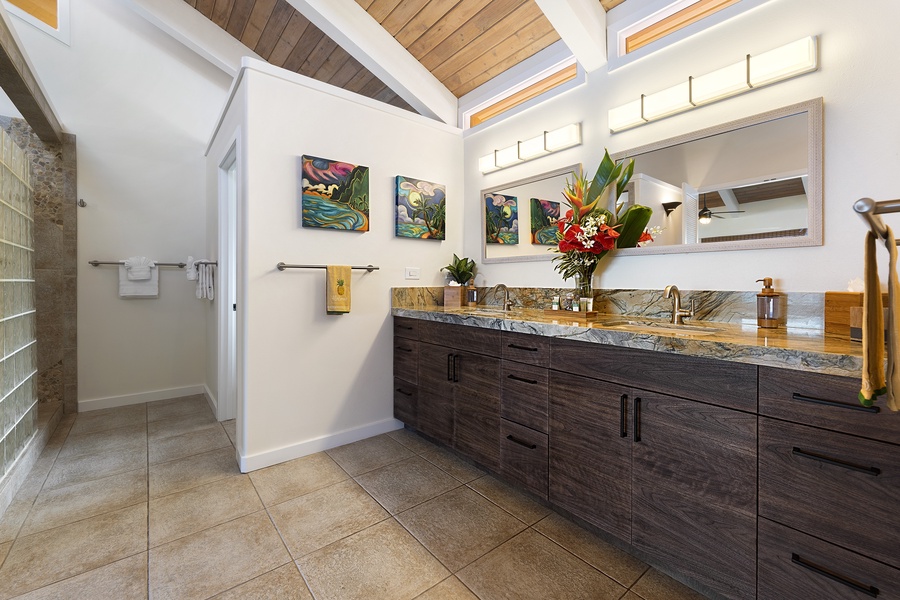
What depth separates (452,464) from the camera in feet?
7.70

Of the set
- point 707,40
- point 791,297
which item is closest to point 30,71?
point 707,40

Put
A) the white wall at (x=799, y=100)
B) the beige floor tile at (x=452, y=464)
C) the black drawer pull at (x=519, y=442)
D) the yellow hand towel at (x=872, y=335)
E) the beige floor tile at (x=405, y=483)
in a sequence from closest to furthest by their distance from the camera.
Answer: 1. the yellow hand towel at (x=872, y=335)
2. the white wall at (x=799, y=100)
3. the black drawer pull at (x=519, y=442)
4. the beige floor tile at (x=405, y=483)
5. the beige floor tile at (x=452, y=464)

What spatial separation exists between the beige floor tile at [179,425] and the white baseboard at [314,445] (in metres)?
0.90

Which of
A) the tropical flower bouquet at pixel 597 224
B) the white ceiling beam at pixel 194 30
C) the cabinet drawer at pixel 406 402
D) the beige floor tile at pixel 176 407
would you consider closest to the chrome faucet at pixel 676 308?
the tropical flower bouquet at pixel 597 224

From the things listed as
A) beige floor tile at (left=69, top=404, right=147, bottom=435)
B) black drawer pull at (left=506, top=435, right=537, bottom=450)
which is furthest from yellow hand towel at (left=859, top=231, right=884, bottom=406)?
beige floor tile at (left=69, top=404, right=147, bottom=435)

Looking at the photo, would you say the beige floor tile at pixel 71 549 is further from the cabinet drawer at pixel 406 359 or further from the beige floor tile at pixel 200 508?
the cabinet drawer at pixel 406 359

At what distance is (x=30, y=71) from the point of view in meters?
2.41

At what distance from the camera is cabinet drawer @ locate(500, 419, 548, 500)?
1802mm

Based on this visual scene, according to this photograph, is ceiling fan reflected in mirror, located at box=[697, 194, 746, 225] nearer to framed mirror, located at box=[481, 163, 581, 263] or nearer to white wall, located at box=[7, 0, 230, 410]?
framed mirror, located at box=[481, 163, 581, 263]

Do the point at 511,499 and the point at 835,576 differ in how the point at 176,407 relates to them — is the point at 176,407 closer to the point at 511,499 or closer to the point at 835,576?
the point at 511,499

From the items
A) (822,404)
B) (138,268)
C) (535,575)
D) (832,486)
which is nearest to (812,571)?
(832,486)

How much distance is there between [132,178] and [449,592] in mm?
4019

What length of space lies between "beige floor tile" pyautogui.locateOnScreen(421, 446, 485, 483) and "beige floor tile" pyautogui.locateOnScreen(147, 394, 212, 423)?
2.01m

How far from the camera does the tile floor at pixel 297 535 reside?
1.42 metres
